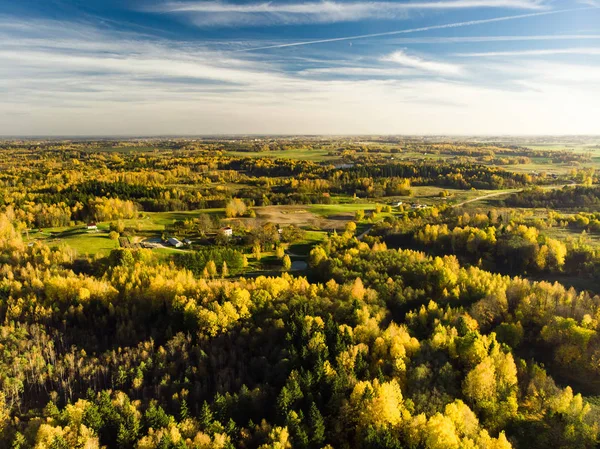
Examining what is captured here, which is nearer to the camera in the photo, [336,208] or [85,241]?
[85,241]

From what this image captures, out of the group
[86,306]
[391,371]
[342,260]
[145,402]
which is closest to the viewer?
[145,402]

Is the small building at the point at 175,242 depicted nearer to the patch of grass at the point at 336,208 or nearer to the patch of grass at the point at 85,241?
the patch of grass at the point at 85,241

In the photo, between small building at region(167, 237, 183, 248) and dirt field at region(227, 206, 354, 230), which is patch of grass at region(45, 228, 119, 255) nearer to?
small building at region(167, 237, 183, 248)

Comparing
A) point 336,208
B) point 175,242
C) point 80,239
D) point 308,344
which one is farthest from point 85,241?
point 336,208

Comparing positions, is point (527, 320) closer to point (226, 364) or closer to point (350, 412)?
point (350, 412)

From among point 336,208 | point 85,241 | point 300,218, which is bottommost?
point 85,241

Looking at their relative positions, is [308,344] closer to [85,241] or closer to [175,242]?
[175,242]

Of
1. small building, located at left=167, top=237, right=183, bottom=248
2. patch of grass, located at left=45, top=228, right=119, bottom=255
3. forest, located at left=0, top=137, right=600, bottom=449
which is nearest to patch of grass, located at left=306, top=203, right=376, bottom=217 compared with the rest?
forest, located at left=0, top=137, right=600, bottom=449

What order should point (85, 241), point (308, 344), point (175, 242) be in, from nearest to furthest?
point (308, 344) → point (85, 241) → point (175, 242)

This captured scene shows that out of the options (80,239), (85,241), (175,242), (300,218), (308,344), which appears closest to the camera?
(308,344)

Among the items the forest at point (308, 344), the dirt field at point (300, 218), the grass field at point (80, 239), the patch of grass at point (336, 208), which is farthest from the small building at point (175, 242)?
the patch of grass at point (336, 208)

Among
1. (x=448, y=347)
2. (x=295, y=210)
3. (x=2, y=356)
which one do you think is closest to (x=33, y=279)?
(x=2, y=356)
